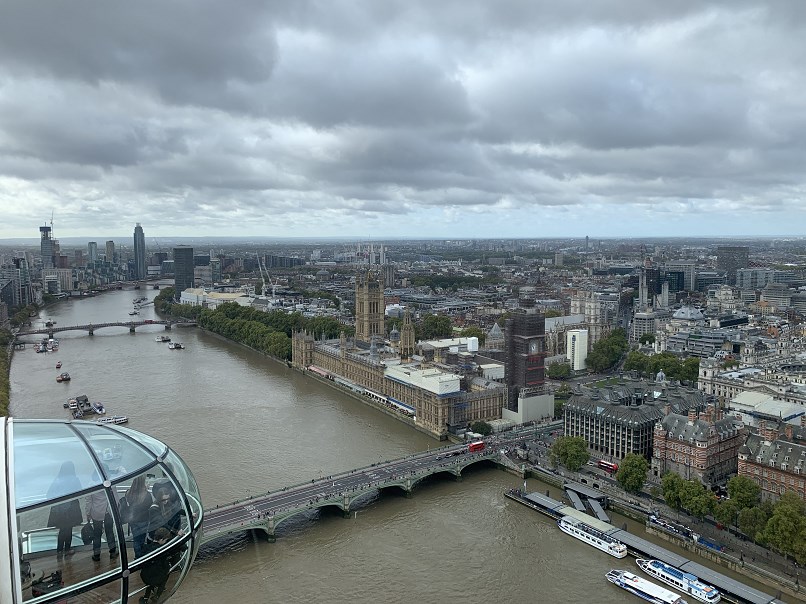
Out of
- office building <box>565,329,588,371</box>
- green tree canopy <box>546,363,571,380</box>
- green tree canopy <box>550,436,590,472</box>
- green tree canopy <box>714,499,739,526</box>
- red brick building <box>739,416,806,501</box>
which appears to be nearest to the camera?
green tree canopy <box>714,499,739,526</box>

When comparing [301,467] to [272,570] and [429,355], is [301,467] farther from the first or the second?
[429,355]

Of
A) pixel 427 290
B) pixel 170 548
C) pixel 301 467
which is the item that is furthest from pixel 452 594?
pixel 427 290

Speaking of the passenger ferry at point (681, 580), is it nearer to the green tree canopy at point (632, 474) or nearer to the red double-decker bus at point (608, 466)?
the green tree canopy at point (632, 474)

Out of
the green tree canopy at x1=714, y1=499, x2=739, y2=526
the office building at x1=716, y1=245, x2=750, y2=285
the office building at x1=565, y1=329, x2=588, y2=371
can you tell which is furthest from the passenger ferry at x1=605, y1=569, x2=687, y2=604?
the office building at x1=716, y1=245, x2=750, y2=285

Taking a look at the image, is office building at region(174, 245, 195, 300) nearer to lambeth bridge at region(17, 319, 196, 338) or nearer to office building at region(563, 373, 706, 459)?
lambeth bridge at region(17, 319, 196, 338)

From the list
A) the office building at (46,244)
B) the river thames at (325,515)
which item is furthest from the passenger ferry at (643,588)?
the office building at (46,244)

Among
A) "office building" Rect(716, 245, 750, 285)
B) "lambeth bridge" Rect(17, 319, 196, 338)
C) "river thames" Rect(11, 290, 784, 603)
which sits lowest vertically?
"river thames" Rect(11, 290, 784, 603)
